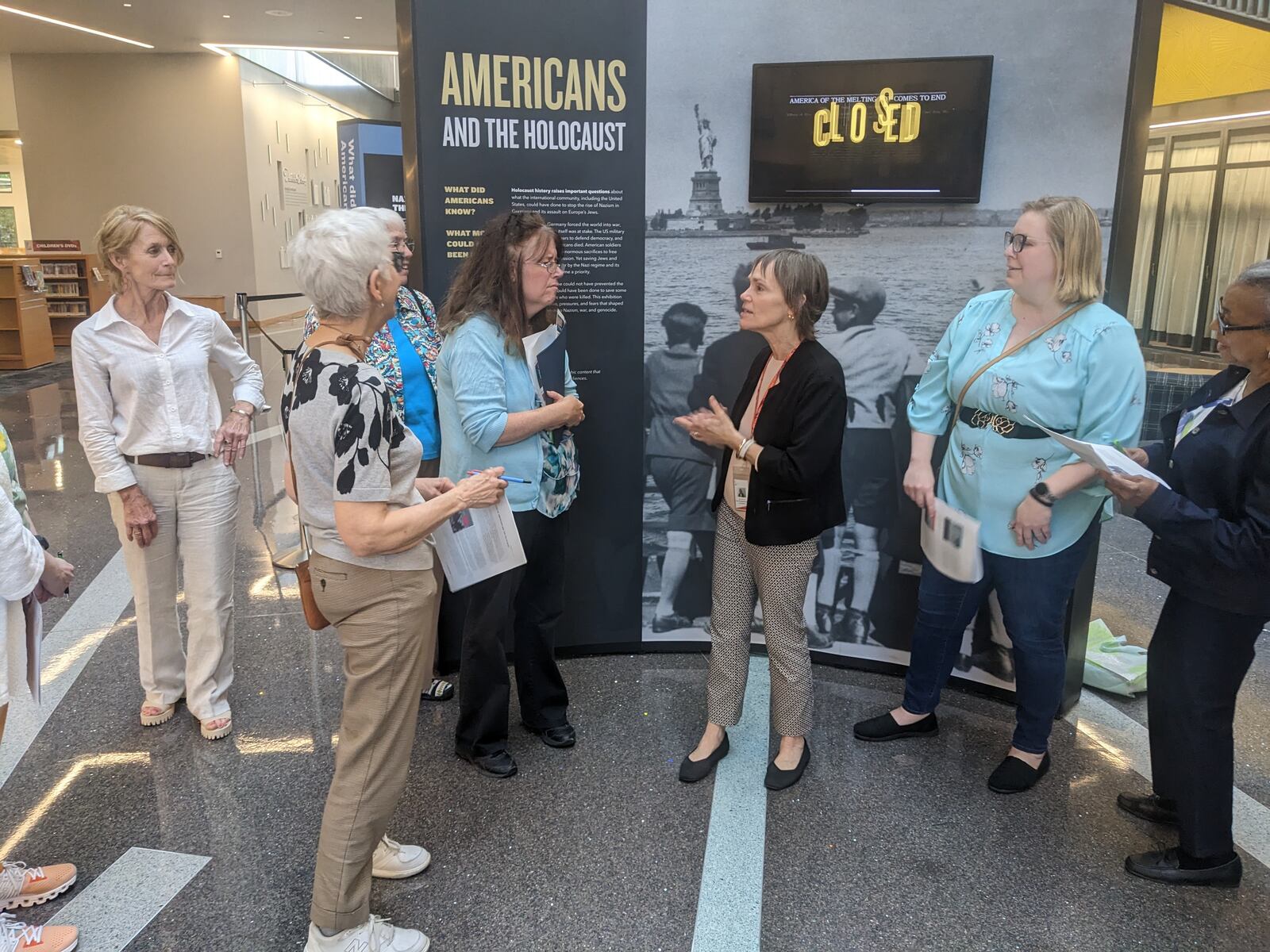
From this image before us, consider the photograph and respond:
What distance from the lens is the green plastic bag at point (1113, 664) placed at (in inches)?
131

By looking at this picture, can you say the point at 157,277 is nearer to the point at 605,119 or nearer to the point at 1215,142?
the point at 605,119

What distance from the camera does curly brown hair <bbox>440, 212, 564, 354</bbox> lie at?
99.5 inches

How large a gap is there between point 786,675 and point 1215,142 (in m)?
6.47

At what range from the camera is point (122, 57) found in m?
15.2

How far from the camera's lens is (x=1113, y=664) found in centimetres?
343

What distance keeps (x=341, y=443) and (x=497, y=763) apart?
4.82 feet

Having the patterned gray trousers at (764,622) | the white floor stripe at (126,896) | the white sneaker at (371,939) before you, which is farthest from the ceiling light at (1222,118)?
the white floor stripe at (126,896)

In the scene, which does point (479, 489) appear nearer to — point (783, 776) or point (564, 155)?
point (783, 776)

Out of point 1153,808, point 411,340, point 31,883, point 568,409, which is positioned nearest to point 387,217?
point 411,340

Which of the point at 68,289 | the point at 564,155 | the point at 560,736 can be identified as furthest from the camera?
the point at 68,289

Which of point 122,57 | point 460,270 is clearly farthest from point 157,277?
point 122,57

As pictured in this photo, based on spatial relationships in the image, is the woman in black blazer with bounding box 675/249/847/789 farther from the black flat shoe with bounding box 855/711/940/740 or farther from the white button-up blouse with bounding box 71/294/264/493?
the white button-up blouse with bounding box 71/294/264/493

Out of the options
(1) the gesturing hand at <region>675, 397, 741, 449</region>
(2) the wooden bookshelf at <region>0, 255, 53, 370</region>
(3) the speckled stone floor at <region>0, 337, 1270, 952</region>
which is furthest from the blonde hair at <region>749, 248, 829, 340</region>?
(2) the wooden bookshelf at <region>0, 255, 53, 370</region>

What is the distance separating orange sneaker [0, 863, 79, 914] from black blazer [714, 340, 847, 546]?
2.06 metres
